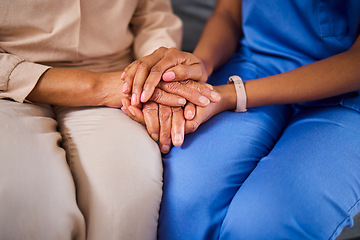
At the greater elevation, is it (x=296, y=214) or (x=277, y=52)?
(x=277, y=52)

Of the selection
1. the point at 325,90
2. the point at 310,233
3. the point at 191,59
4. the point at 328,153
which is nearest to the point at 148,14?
the point at 191,59

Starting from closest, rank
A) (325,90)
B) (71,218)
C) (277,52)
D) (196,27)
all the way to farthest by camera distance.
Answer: (71,218), (325,90), (277,52), (196,27)

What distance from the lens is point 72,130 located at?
0.79 metres

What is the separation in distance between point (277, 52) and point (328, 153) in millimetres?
428

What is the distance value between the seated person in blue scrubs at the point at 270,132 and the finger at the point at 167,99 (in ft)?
0.06


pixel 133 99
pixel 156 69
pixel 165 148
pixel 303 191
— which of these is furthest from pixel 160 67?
pixel 303 191

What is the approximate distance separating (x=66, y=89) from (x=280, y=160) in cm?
59

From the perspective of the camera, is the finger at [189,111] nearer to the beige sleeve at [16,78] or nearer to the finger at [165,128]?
the finger at [165,128]

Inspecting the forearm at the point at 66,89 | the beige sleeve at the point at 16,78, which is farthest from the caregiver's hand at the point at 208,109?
the beige sleeve at the point at 16,78

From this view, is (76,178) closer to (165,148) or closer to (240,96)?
(165,148)

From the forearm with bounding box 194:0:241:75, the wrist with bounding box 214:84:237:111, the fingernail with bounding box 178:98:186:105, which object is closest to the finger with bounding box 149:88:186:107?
the fingernail with bounding box 178:98:186:105

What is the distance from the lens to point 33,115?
2.51 ft

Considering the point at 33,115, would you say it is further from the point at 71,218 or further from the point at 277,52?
the point at 277,52

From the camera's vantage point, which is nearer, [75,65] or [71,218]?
[71,218]
